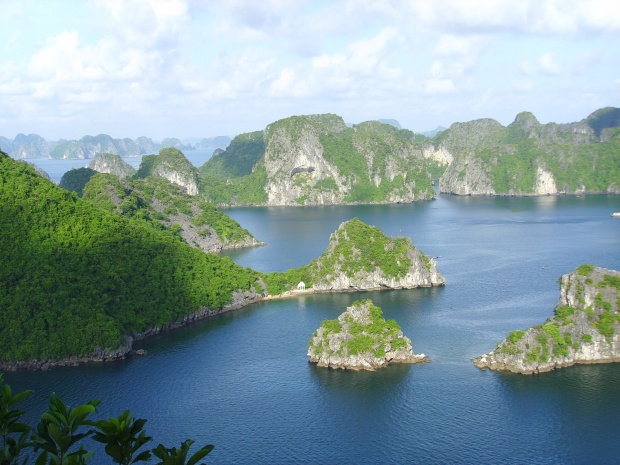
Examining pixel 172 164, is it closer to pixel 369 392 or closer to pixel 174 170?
pixel 174 170

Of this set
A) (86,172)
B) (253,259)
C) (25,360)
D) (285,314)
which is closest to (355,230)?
(285,314)

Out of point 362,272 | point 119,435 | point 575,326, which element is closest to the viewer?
point 119,435

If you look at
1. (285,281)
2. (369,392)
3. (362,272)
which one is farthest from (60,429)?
(362,272)

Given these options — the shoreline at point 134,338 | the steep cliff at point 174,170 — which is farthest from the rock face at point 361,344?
the steep cliff at point 174,170

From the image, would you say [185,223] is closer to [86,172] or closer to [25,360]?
[86,172]

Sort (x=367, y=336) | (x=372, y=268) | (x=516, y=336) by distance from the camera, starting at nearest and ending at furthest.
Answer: (x=516, y=336) < (x=367, y=336) < (x=372, y=268)

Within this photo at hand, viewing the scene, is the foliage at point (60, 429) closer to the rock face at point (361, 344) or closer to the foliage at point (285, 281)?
the rock face at point (361, 344)
